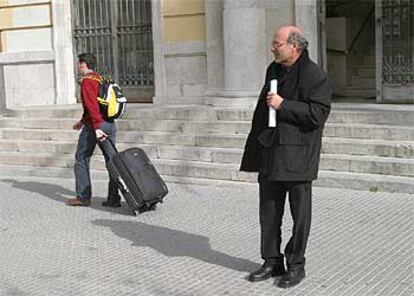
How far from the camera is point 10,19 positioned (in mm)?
14797

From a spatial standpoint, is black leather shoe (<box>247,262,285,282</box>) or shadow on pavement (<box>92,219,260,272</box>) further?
shadow on pavement (<box>92,219,260,272</box>)

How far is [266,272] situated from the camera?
5.21 meters

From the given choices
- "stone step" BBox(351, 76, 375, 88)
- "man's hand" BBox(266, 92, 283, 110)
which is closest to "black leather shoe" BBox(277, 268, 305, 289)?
"man's hand" BBox(266, 92, 283, 110)

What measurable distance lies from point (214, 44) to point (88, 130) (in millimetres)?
4603

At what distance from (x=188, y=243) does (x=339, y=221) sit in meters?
1.53

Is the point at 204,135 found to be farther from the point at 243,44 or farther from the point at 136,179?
the point at 136,179

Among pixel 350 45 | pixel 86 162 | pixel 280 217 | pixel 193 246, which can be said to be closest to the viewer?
pixel 280 217

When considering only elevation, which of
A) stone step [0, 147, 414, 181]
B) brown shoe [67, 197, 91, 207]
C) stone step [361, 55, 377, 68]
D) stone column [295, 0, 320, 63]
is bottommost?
brown shoe [67, 197, 91, 207]

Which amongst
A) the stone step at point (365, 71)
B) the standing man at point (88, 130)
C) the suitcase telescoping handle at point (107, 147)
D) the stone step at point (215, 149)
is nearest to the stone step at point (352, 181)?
the stone step at point (215, 149)

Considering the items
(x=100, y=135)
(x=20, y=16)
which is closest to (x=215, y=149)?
(x=100, y=135)

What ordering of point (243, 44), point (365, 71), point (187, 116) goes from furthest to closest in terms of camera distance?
point (365, 71) → point (243, 44) → point (187, 116)

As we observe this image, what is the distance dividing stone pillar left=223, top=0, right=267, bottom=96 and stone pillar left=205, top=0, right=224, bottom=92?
68 centimetres

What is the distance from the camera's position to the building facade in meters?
11.4

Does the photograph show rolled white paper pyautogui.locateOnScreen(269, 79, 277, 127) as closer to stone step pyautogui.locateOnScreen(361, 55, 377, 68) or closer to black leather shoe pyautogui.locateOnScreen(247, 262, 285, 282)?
→ black leather shoe pyautogui.locateOnScreen(247, 262, 285, 282)
